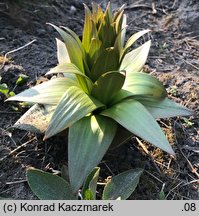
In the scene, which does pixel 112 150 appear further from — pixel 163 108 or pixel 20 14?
pixel 20 14

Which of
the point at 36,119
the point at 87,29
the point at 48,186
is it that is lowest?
the point at 48,186

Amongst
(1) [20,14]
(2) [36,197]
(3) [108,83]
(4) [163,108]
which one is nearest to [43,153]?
(2) [36,197]

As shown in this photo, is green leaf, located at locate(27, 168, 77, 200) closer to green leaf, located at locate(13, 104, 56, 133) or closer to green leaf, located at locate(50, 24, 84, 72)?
green leaf, located at locate(13, 104, 56, 133)

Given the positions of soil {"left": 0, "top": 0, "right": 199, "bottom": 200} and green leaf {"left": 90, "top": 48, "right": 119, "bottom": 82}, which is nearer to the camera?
green leaf {"left": 90, "top": 48, "right": 119, "bottom": 82}

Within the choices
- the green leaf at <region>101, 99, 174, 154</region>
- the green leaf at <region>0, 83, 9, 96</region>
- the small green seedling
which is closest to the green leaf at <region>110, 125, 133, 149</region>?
the green leaf at <region>101, 99, 174, 154</region>

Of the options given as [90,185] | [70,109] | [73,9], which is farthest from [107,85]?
[73,9]

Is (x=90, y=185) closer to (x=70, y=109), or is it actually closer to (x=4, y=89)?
(x=70, y=109)
